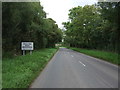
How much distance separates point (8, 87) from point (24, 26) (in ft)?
53.6

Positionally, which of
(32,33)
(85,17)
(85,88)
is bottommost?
(85,88)

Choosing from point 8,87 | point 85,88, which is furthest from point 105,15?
point 8,87

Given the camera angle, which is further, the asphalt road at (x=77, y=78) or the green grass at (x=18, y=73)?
the asphalt road at (x=77, y=78)

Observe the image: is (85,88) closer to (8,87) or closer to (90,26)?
(8,87)

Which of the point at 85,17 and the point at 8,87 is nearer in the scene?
the point at 8,87

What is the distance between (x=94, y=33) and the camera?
4050cm

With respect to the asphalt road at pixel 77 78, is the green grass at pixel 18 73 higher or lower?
higher

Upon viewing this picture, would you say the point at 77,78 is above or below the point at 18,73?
below

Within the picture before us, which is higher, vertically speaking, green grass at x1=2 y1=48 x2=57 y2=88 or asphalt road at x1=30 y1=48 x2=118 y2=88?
green grass at x1=2 y1=48 x2=57 y2=88

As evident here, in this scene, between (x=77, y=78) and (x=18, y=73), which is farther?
(x=77, y=78)

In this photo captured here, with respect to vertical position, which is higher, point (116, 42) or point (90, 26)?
point (90, 26)

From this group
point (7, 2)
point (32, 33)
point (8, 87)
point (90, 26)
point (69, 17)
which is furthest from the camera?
point (69, 17)

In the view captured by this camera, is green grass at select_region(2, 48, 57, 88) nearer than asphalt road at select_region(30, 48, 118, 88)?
Yes

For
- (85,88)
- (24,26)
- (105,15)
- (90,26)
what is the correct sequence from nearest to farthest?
(85,88) < (105,15) < (24,26) < (90,26)
